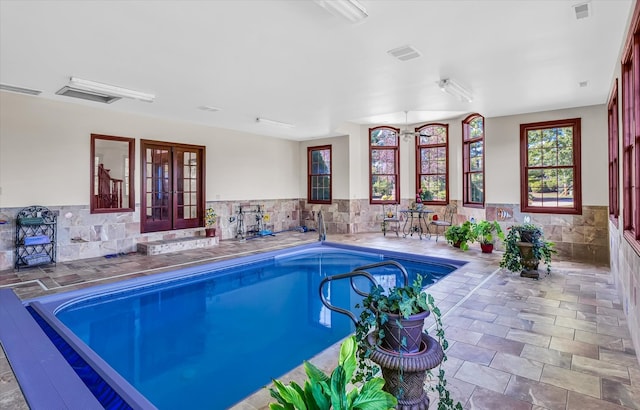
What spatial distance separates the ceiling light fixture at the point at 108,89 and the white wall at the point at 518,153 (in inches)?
→ 278

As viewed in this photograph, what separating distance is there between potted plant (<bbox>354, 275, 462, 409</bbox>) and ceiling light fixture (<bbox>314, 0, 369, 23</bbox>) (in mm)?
2428

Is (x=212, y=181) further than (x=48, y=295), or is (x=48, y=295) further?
(x=212, y=181)

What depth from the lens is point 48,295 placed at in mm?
4387

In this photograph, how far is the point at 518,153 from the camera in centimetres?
726

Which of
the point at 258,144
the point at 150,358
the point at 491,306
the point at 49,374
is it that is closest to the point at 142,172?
the point at 258,144

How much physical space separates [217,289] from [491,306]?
3996mm

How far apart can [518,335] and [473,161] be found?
629 cm

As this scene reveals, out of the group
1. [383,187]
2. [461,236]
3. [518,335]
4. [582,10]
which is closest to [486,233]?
[461,236]

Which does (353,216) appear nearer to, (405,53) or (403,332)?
(405,53)

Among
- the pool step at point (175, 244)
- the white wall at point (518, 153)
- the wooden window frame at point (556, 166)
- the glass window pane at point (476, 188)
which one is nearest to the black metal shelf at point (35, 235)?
the pool step at point (175, 244)

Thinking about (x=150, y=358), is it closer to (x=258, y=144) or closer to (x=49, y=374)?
(x=49, y=374)

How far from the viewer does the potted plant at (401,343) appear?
5.56ft

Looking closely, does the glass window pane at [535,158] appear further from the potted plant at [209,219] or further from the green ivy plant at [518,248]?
the potted plant at [209,219]

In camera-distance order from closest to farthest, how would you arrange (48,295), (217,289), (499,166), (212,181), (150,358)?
(150,358), (48,295), (217,289), (499,166), (212,181)
